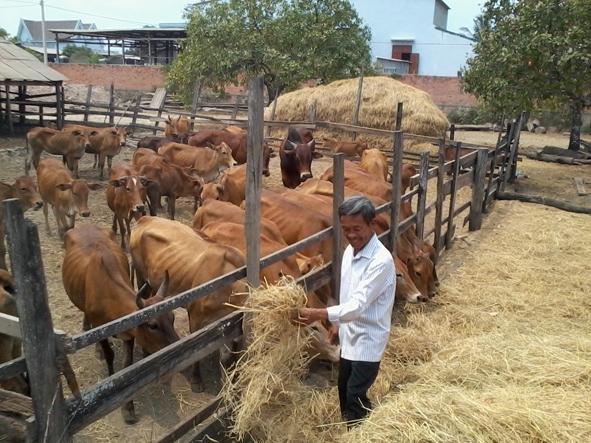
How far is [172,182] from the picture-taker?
11.1 meters

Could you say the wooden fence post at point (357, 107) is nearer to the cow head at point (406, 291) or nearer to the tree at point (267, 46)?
the tree at point (267, 46)

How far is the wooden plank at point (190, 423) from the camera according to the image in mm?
3848

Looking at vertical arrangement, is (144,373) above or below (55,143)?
below

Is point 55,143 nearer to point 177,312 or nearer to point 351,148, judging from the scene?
point 351,148

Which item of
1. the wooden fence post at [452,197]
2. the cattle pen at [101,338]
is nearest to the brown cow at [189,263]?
the cattle pen at [101,338]

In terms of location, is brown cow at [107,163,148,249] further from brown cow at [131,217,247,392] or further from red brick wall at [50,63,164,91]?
red brick wall at [50,63,164,91]

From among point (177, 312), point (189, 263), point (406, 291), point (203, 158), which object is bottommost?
point (177, 312)

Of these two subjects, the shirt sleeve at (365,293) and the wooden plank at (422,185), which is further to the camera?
the wooden plank at (422,185)

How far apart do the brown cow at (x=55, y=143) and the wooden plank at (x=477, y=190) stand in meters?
9.91

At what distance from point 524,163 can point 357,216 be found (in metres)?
17.7

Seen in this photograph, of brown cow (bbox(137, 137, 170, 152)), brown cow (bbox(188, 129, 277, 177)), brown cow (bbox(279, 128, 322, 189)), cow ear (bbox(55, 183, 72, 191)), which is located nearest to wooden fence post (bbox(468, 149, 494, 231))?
brown cow (bbox(279, 128, 322, 189))

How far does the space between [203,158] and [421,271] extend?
792 cm

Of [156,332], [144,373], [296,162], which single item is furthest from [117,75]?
[144,373]

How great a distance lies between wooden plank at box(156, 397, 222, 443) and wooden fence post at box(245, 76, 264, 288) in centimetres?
99
